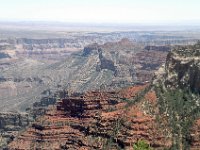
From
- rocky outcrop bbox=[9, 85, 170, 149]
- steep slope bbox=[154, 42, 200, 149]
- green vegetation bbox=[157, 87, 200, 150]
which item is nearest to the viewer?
green vegetation bbox=[157, 87, 200, 150]

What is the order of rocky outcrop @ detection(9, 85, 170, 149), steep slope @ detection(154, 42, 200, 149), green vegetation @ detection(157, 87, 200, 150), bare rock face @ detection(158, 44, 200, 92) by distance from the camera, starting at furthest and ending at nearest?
bare rock face @ detection(158, 44, 200, 92) < rocky outcrop @ detection(9, 85, 170, 149) < steep slope @ detection(154, 42, 200, 149) < green vegetation @ detection(157, 87, 200, 150)

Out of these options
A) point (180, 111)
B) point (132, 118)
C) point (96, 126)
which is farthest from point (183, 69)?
point (96, 126)

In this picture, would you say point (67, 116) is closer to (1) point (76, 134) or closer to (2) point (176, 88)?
(1) point (76, 134)

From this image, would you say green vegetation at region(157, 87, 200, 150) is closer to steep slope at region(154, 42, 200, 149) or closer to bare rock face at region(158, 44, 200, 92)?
steep slope at region(154, 42, 200, 149)

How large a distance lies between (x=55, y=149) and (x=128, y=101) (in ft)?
70.6

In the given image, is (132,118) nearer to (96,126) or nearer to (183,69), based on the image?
(96,126)

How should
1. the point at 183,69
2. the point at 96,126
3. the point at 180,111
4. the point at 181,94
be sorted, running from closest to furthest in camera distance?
the point at 180,111 → the point at 181,94 → the point at 96,126 → the point at 183,69

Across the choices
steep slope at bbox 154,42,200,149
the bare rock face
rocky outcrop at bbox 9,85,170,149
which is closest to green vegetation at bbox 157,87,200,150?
steep slope at bbox 154,42,200,149

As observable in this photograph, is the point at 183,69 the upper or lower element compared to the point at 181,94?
upper

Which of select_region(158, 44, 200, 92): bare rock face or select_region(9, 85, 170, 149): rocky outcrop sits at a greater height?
select_region(158, 44, 200, 92): bare rock face

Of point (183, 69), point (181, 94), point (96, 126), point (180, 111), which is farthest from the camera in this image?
point (183, 69)

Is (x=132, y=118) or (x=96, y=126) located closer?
(x=132, y=118)

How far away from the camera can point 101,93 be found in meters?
144

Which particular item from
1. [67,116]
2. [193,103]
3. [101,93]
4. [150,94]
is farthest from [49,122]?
[193,103]
